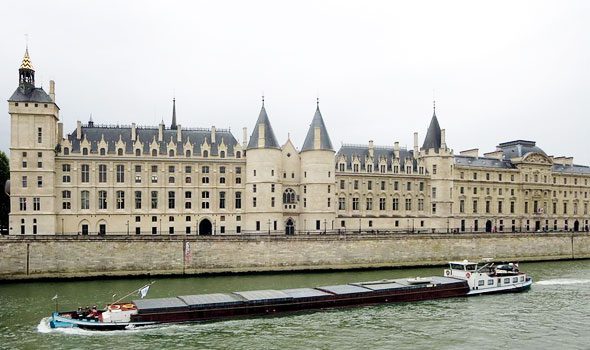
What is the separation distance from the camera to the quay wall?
53875 millimetres

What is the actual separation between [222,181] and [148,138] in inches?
425

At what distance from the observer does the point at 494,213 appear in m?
89.0

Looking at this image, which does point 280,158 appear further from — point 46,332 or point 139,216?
point 46,332

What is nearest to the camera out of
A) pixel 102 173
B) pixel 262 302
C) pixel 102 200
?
pixel 262 302

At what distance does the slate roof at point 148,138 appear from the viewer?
222 ft

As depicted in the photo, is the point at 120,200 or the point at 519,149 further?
the point at 519,149

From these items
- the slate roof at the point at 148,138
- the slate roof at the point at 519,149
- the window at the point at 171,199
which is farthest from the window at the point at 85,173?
the slate roof at the point at 519,149

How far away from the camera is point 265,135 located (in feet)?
231

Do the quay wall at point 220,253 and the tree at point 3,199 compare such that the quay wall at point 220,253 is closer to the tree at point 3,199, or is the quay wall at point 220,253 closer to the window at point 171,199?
the window at point 171,199

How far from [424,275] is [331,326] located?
25793 mm

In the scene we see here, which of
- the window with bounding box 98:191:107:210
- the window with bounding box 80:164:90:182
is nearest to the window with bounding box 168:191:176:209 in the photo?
the window with bounding box 98:191:107:210

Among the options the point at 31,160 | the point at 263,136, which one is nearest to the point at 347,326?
the point at 263,136

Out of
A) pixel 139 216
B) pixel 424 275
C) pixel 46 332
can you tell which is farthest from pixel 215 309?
pixel 139 216

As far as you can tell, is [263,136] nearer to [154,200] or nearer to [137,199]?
[154,200]
